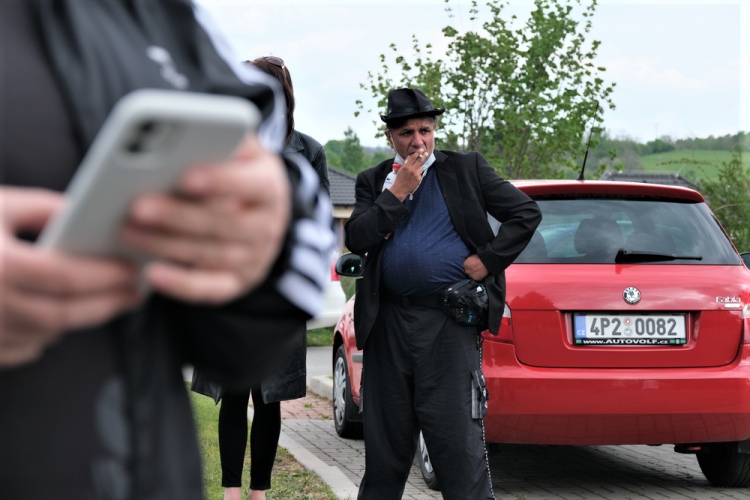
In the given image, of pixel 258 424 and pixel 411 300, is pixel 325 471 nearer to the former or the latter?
pixel 258 424

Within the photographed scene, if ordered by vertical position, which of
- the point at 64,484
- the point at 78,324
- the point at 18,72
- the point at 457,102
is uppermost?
the point at 457,102

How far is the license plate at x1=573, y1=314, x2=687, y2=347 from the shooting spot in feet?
14.7

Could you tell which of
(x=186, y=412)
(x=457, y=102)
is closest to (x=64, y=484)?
(x=186, y=412)

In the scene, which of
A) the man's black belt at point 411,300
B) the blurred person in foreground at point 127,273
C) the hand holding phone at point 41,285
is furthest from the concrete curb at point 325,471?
the hand holding phone at point 41,285

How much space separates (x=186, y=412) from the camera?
37.9 inches

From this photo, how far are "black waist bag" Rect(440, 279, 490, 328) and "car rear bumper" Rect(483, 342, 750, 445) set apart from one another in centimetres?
90

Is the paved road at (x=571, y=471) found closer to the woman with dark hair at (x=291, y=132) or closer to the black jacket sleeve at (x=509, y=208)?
the black jacket sleeve at (x=509, y=208)

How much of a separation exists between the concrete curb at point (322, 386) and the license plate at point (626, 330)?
461 centimetres

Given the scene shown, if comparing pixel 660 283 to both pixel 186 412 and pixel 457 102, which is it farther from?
pixel 457 102

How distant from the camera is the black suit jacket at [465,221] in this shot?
12.1 ft

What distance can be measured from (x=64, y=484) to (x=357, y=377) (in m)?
5.04

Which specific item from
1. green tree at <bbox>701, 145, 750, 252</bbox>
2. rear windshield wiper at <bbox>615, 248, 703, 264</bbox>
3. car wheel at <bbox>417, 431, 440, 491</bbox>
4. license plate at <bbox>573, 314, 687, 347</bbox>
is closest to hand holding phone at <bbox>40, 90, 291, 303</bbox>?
license plate at <bbox>573, 314, 687, 347</bbox>

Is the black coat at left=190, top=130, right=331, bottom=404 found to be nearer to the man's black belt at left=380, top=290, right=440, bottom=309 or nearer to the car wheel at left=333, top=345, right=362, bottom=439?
the man's black belt at left=380, top=290, right=440, bottom=309

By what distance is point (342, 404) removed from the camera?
6773mm
